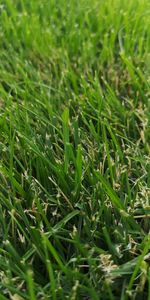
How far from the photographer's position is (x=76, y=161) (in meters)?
1.05

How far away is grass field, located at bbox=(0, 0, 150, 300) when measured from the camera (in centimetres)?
90

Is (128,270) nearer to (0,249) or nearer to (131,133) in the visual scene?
(0,249)

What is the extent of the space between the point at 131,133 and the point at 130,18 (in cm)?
64

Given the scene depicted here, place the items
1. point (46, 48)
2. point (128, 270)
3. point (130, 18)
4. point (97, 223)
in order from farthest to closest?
point (130, 18) < point (46, 48) < point (97, 223) < point (128, 270)

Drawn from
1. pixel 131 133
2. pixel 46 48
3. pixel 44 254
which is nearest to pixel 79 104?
pixel 131 133

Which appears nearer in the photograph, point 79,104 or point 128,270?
point 128,270

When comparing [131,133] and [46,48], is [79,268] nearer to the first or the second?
[131,133]

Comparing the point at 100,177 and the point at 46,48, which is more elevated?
the point at 46,48

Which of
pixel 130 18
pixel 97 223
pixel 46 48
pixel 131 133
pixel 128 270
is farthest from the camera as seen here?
pixel 130 18

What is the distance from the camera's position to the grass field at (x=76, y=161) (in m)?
0.90

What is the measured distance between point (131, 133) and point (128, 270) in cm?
47

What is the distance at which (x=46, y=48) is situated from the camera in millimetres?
1645

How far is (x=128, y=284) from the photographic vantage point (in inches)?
35.7

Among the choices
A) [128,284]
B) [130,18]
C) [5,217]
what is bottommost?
[128,284]
